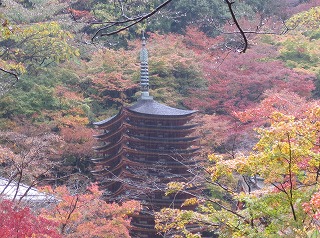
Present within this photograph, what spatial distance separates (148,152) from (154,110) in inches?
50.8

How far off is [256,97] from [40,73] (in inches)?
334

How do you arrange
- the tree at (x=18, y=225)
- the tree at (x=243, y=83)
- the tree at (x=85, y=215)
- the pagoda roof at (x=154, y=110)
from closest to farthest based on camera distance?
the tree at (x=18, y=225), the tree at (x=85, y=215), the pagoda roof at (x=154, y=110), the tree at (x=243, y=83)

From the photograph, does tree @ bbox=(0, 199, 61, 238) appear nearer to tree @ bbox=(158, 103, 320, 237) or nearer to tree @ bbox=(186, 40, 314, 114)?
tree @ bbox=(158, 103, 320, 237)

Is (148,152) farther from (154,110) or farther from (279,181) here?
(279,181)

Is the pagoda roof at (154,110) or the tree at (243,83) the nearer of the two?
the pagoda roof at (154,110)

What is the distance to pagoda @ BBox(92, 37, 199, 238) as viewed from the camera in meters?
15.4

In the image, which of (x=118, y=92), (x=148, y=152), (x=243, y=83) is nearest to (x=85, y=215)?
(x=148, y=152)

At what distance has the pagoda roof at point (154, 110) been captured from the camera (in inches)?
628

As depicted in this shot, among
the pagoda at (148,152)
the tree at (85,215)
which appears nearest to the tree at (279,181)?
the tree at (85,215)

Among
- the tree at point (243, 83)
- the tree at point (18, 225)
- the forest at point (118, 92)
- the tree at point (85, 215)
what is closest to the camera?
the tree at point (18, 225)

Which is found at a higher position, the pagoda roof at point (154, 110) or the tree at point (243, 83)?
the pagoda roof at point (154, 110)

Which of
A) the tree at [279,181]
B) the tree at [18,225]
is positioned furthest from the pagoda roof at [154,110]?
the tree at [18,225]

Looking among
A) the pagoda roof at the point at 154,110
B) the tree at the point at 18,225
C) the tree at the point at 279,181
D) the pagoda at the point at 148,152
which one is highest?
the tree at the point at 279,181

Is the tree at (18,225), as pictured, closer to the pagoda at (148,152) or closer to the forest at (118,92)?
the forest at (118,92)
